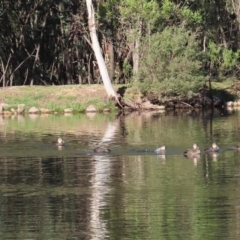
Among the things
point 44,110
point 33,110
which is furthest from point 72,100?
point 33,110

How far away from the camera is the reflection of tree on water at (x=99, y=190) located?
22889 millimetres

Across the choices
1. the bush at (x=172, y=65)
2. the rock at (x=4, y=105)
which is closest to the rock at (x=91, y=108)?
the bush at (x=172, y=65)

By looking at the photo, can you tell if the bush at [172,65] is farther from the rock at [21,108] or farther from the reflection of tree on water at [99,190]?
the reflection of tree on water at [99,190]

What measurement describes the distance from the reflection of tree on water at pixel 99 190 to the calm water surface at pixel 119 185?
1.0 inches

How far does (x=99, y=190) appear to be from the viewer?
28219mm

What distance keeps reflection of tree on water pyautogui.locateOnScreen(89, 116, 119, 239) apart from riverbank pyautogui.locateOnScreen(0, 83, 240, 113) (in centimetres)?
1916

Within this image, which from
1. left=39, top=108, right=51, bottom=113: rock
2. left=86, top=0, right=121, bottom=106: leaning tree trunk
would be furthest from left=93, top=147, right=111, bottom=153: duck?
left=39, top=108, right=51, bottom=113: rock

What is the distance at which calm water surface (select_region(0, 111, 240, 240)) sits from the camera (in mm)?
23078

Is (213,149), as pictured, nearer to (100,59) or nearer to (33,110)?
(33,110)

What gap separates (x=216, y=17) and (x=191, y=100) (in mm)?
10264

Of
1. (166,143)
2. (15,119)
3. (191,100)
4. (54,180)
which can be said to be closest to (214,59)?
(191,100)

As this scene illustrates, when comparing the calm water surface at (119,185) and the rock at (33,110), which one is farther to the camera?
the rock at (33,110)

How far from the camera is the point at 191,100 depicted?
206 ft

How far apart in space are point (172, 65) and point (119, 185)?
32.5 m
